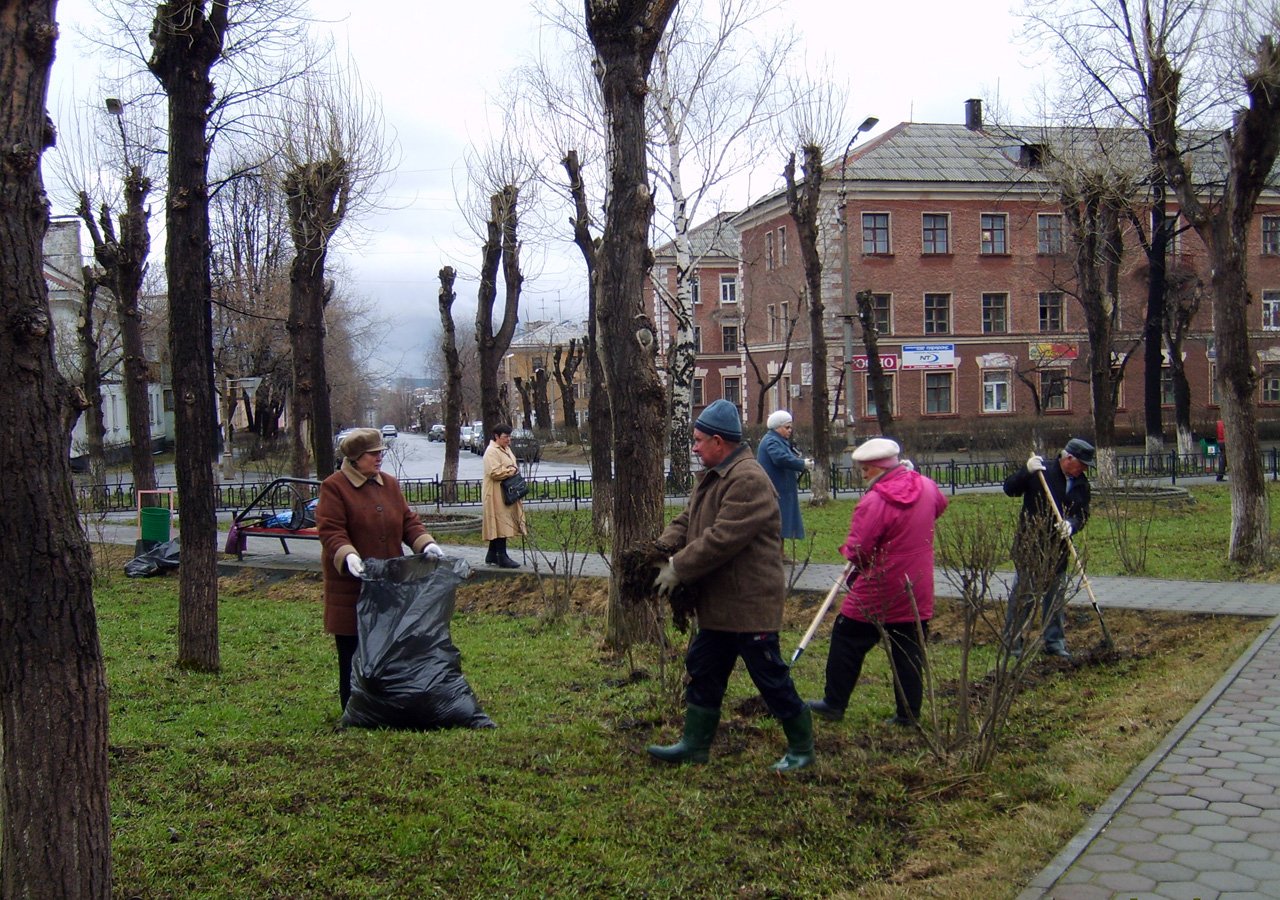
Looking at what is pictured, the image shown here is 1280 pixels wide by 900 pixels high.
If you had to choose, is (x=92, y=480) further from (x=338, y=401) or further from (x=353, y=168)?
(x=338, y=401)

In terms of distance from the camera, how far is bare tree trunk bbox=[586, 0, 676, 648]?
7.42 metres

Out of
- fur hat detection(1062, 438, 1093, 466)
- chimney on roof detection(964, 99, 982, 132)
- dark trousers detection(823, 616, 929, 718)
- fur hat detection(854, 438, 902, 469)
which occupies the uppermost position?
chimney on roof detection(964, 99, 982, 132)

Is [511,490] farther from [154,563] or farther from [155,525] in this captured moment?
[155,525]

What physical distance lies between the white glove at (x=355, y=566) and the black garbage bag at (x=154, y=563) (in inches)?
336

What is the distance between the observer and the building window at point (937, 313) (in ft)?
138

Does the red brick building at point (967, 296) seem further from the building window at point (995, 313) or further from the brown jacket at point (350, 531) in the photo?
the brown jacket at point (350, 531)

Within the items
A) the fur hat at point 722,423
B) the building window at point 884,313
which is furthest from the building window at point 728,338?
the fur hat at point 722,423

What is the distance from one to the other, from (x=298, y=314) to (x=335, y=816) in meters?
13.8

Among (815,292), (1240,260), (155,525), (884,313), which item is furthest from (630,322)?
(884,313)

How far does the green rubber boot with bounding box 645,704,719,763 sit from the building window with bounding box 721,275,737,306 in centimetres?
5418

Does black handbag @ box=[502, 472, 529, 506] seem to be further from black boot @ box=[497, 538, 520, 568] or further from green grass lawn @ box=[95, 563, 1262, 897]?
green grass lawn @ box=[95, 563, 1262, 897]

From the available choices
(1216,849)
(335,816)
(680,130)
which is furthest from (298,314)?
(1216,849)

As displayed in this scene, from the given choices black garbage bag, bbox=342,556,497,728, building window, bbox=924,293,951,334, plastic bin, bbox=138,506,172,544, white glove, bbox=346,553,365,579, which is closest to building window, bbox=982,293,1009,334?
building window, bbox=924,293,951,334

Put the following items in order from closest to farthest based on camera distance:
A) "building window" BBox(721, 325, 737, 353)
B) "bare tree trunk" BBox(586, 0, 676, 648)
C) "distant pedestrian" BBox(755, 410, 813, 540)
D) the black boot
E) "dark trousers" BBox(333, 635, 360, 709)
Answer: "dark trousers" BBox(333, 635, 360, 709), "bare tree trunk" BBox(586, 0, 676, 648), "distant pedestrian" BBox(755, 410, 813, 540), the black boot, "building window" BBox(721, 325, 737, 353)
